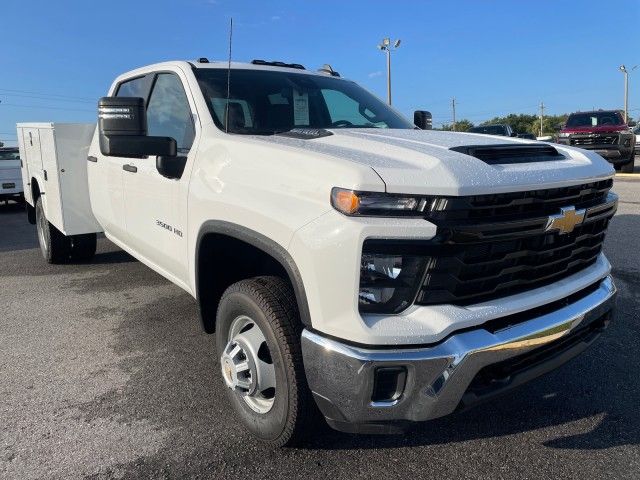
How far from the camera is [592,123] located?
667 inches

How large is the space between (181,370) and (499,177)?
2.41 meters

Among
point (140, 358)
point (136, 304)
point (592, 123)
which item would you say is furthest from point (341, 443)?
point (592, 123)

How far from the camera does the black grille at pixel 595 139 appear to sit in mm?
16000

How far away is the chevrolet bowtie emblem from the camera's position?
7.47 ft

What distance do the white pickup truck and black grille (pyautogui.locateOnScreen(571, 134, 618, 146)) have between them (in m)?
15.1

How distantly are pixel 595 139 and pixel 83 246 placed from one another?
15022mm

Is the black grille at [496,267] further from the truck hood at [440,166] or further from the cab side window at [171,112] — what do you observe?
the cab side window at [171,112]

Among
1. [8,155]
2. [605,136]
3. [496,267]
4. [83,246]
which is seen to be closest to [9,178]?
[8,155]

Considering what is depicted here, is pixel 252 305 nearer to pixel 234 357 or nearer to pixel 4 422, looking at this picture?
pixel 234 357

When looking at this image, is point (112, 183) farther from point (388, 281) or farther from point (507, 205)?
point (507, 205)

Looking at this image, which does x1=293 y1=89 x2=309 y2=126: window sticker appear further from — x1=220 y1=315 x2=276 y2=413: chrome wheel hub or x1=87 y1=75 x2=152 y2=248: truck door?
x1=220 y1=315 x2=276 y2=413: chrome wheel hub

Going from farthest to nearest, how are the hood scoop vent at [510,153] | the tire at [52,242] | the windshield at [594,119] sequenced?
the windshield at [594,119]
the tire at [52,242]
the hood scoop vent at [510,153]

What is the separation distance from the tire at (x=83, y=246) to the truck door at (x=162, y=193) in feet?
8.11

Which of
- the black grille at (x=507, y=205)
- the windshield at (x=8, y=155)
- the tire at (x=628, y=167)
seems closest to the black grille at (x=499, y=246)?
the black grille at (x=507, y=205)
